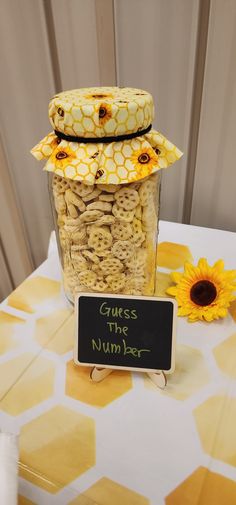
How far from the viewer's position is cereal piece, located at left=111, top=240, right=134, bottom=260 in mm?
553

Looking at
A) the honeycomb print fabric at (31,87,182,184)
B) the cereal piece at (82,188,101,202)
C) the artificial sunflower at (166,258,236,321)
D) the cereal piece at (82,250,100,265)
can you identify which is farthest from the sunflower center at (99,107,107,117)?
the artificial sunflower at (166,258,236,321)

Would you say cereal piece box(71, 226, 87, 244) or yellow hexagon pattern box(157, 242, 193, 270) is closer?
cereal piece box(71, 226, 87, 244)

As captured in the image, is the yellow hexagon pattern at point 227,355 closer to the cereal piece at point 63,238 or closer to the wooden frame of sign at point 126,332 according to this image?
the wooden frame of sign at point 126,332

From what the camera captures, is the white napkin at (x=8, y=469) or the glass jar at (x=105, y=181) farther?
the glass jar at (x=105, y=181)

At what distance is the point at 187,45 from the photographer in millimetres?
717

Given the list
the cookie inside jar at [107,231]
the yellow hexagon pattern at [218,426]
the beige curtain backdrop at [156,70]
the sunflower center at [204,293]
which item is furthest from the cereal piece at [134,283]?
the beige curtain backdrop at [156,70]

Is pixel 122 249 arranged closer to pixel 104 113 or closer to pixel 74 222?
pixel 74 222

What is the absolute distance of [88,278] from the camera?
595 millimetres

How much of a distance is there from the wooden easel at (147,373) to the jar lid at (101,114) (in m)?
0.34

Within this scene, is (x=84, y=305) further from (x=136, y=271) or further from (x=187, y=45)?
(x=187, y=45)

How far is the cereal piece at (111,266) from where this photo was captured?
0.57 metres

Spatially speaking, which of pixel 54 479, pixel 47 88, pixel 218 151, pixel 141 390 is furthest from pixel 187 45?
pixel 54 479

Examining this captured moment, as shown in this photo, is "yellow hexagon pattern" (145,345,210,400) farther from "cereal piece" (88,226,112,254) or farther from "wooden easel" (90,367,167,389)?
"cereal piece" (88,226,112,254)

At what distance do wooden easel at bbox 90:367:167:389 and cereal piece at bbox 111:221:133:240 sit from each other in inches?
7.9
